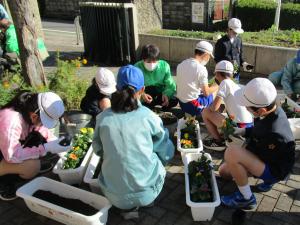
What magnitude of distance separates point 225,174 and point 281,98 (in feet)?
6.76

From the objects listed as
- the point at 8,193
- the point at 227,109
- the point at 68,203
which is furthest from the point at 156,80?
the point at 8,193

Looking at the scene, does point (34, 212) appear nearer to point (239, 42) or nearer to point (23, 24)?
point (23, 24)

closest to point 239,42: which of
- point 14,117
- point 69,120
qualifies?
point 69,120

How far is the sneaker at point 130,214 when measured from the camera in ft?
10.4

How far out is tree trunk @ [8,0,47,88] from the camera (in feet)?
16.6

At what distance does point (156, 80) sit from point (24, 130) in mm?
2248

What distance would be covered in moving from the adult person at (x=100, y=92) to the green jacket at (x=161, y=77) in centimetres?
77

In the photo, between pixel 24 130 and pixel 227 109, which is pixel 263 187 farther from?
pixel 24 130

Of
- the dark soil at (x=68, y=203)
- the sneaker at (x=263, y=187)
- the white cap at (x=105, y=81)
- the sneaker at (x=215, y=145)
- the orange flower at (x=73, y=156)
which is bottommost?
the sneaker at (x=263, y=187)

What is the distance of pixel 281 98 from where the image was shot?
508 centimetres

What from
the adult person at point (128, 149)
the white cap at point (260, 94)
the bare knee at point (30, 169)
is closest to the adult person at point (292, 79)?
the white cap at point (260, 94)

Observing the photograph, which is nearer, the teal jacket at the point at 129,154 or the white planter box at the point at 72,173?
the teal jacket at the point at 129,154

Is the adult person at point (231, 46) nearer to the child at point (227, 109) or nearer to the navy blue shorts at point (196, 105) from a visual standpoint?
the navy blue shorts at point (196, 105)

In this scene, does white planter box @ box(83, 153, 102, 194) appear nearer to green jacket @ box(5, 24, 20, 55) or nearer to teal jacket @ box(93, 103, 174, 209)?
teal jacket @ box(93, 103, 174, 209)
